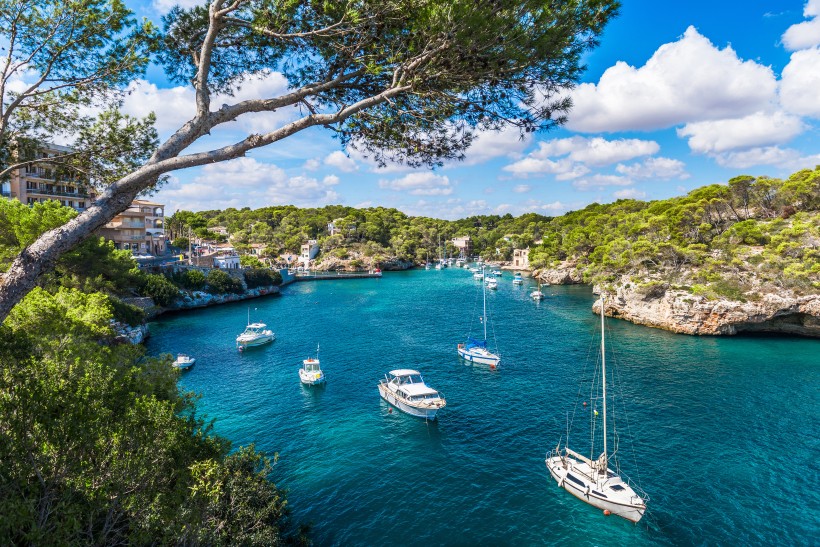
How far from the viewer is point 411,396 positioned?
26.6 m

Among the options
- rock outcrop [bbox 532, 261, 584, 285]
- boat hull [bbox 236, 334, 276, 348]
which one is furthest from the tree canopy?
rock outcrop [bbox 532, 261, 584, 285]

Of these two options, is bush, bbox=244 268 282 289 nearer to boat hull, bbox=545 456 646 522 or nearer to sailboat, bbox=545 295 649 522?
boat hull, bbox=545 456 646 522

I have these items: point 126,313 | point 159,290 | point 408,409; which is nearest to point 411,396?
point 408,409

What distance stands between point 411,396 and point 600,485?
11.7 m

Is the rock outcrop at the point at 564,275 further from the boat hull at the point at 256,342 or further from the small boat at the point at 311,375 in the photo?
the small boat at the point at 311,375

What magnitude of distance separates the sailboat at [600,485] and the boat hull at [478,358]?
15.2 meters

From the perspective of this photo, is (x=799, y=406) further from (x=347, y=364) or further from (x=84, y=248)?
(x=84, y=248)

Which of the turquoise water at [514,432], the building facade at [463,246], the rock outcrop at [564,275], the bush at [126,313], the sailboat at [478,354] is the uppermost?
the building facade at [463,246]

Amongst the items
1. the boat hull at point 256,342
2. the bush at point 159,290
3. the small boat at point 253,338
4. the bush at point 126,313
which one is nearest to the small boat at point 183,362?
the small boat at point 253,338

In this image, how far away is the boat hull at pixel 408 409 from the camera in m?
25.9

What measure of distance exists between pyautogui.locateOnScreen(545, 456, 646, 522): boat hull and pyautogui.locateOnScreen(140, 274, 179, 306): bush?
55.2 m

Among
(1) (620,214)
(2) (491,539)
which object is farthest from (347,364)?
(1) (620,214)

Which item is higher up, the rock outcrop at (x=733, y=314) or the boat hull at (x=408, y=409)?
the rock outcrop at (x=733, y=314)

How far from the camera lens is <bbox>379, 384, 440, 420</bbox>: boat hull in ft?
84.9
